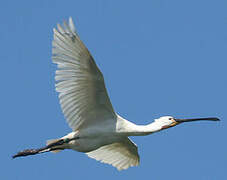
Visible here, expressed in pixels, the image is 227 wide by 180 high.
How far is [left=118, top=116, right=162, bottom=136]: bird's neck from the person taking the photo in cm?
1455

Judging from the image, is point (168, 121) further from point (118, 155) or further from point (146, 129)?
point (118, 155)

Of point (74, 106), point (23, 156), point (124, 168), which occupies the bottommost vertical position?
point (124, 168)

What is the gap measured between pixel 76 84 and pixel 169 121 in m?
2.90

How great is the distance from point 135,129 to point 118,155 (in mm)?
2271

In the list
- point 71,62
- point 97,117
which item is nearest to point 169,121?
point 97,117

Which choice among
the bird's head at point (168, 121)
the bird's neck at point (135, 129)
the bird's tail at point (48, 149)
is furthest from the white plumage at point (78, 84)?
the bird's head at point (168, 121)

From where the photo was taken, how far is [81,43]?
534 inches

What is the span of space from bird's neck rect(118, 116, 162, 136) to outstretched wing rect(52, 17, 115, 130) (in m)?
0.41

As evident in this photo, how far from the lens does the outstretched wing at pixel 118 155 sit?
16500mm

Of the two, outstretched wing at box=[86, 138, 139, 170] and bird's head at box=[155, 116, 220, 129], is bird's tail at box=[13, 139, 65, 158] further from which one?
bird's head at box=[155, 116, 220, 129]

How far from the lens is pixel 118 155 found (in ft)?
54.7

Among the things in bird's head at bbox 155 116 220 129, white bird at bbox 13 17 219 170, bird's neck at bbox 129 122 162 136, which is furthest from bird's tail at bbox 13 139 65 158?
bird's head at bbox 155 116 220 129

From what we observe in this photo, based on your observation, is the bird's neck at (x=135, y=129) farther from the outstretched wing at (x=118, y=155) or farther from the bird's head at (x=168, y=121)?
the outstretched wing at (x=118, y=155)

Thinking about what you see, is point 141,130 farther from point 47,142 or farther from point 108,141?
point 47,142
